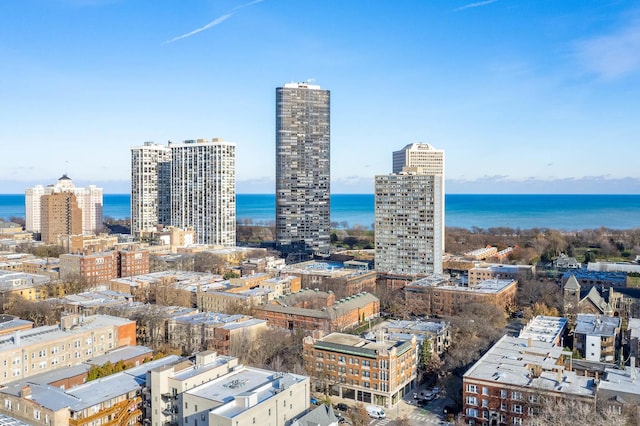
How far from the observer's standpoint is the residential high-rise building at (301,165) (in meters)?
89.1

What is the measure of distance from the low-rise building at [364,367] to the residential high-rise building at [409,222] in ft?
108

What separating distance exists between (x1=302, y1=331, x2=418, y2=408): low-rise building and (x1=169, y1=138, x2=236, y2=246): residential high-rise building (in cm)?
5965

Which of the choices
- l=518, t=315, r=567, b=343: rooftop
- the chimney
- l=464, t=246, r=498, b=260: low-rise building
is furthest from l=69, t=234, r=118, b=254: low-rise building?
l=518, t=315, r=567, b=343: rooftop

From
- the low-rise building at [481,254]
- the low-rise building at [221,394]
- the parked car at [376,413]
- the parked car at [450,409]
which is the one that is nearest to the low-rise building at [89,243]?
the low-rise building at [481,254]

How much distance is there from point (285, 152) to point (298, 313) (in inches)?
1882

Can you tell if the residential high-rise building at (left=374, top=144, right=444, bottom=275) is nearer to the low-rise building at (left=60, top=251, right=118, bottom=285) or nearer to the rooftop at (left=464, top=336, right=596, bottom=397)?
the low-rise building at (left=60, top=251, right=118, bottom=285)

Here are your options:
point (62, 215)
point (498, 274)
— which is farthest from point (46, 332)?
point (62, 215)

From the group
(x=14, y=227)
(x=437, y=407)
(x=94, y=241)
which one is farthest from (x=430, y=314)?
(x=14, y=227)

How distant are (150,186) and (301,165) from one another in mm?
29421

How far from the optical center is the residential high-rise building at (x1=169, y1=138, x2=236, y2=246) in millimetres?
91312

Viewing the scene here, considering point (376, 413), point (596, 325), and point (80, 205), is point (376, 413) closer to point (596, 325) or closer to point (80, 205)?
point (596, 325)

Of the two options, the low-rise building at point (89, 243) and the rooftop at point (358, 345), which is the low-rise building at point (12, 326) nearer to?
the rooftop at point (358, 345)

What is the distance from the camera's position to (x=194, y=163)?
308 feet

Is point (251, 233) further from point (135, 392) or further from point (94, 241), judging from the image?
point (135, 392)
